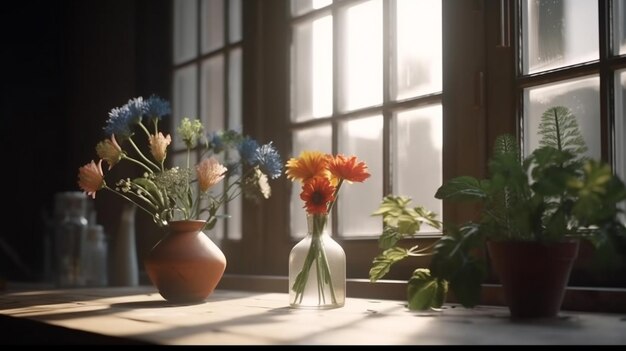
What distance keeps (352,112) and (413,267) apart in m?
0.42

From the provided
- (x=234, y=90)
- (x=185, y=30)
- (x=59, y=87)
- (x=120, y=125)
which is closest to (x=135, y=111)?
(x=120, y=125)

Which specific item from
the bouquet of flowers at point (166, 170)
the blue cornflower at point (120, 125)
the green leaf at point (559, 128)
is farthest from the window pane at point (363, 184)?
the green leaf at point (559, 128)

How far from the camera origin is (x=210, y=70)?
8.43ft

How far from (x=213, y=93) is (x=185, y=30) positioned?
31cm

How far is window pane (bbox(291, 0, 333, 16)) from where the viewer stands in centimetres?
211

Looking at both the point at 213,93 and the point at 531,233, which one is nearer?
the point at 531,233

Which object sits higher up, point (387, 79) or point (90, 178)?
point (387, 79)

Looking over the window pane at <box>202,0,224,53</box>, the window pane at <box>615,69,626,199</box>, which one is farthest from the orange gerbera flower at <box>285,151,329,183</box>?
the window pane at <box>202,0,224,53</box>

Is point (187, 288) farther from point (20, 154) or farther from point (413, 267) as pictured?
point (20, 154)

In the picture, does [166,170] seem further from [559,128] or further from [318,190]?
[559,128]

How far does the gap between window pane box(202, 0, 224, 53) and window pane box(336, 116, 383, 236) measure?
0.69 metres

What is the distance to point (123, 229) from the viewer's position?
98.7 inches

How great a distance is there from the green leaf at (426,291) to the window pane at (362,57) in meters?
0.68

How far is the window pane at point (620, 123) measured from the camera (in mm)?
1393
